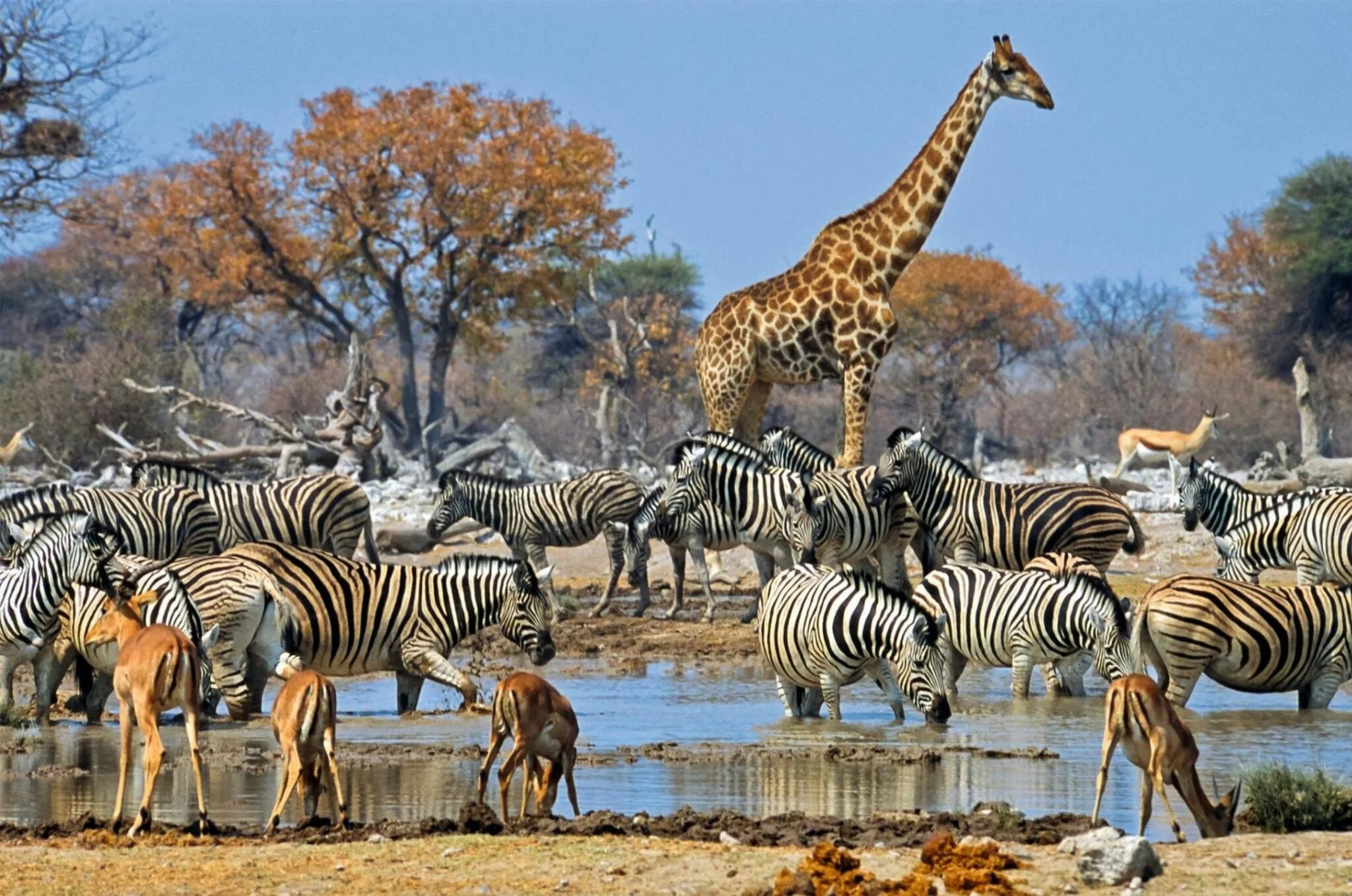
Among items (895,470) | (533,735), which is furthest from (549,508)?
(533,735)

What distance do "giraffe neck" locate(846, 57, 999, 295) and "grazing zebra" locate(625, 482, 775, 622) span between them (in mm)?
3120

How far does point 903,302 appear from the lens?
54094 millimetres

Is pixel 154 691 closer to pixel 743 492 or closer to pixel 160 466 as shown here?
pixel 743 492

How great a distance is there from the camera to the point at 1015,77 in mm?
19188

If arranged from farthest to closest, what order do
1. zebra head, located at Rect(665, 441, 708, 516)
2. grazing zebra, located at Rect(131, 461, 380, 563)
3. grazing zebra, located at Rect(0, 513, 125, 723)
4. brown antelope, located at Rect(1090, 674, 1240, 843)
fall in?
grazing zebra, located at Rect(131, 461, 380, 563), zebra head, located at Rect(665, 441, 708, 516), grazing zebra, located at Rect(0, 513, 125, 723), brown antelope, located at Rect(1090, 674, 1240, 843)

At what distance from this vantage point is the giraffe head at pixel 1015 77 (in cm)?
1902

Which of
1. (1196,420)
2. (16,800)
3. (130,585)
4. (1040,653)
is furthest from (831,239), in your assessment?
(1196,420)

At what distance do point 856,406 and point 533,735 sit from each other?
441 inches

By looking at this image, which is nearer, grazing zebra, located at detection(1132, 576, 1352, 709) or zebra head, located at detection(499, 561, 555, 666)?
grazing zebra, located at detection(1132, 576, 1352, 709)

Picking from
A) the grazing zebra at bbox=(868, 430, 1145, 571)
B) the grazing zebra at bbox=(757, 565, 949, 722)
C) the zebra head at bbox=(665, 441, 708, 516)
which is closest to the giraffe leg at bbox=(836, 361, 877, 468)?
the zebra head at bbox=(665, 441, 708, 516)

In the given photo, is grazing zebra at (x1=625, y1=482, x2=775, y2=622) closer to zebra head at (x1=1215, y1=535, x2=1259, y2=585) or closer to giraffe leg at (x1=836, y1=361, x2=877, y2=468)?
giraffe leg at (x1=836, y1=361, x2=877, y2=468)

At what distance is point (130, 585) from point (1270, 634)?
6.38 metres

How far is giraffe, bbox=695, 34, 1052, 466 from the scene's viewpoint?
1955 centimetres

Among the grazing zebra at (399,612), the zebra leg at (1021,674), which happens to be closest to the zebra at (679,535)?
the zebra leg at (1021,674)
